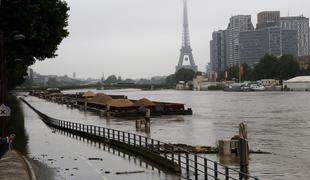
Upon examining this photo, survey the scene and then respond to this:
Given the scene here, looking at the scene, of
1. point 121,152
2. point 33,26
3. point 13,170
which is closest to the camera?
point 13,170

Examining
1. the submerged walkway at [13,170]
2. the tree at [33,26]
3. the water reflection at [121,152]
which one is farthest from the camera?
the tree at [33,26]

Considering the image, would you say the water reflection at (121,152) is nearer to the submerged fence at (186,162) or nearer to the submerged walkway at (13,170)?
the submerged fence at (186,162)

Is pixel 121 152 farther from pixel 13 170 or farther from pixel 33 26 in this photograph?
pixel 33 26

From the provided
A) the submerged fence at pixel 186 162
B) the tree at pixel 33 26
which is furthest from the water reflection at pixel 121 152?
the tree at pixel 33 26

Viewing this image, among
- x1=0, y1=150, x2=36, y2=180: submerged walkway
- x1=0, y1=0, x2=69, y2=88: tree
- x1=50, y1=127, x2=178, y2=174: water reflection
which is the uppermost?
x1=0, y1=0, x2=69, y2=88: tree

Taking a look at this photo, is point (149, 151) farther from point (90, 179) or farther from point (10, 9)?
point (10, 9)

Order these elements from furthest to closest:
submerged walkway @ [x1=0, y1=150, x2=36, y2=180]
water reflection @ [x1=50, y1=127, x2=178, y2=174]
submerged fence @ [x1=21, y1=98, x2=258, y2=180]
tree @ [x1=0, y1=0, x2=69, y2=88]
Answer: tree @ [x1=0, y1=0, x2=69, y2=88] → water reflection @ [x1=50, y1=127, x2=178, y2=174] → submerged fence @ [x1=21, y1=98, x2=258, y2=180] → submerged walkway @ [x1=0, y1=150, x2=36, y2=180]

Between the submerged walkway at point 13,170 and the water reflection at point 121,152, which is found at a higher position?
the submerged walkway at point 13,170

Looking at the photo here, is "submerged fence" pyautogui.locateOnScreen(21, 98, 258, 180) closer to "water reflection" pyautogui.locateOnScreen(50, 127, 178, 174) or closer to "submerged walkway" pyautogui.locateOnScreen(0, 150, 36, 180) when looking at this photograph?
"water reflection" pyautogui.locateOnScreen(50, 127, 178, 174)

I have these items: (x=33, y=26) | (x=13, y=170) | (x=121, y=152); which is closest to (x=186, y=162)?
(x=13, y=170)

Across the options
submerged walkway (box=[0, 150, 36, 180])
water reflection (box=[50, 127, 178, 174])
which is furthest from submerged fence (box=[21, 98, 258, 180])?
submerged walkway (box=[0, 150, 36, 180])

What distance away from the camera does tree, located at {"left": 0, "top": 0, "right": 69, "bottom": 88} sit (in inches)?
1578

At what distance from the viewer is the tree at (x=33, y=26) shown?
4009 cm

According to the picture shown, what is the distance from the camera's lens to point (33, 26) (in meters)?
42.7
